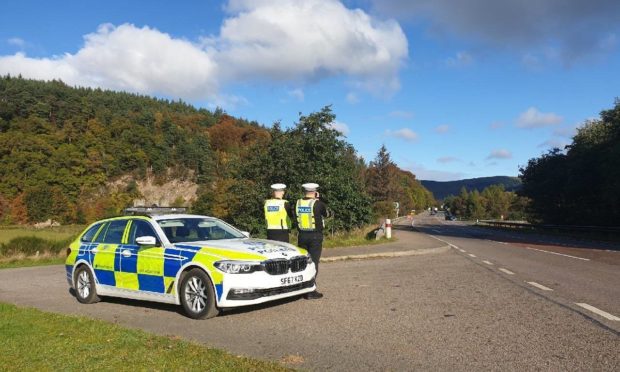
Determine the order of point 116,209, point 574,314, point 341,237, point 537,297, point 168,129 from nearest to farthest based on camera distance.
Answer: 1. point 574,314
2. point 537,297
3. point 341,237
4. point 116,209
5. point 168,129

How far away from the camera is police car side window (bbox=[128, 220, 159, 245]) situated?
8.52 metres

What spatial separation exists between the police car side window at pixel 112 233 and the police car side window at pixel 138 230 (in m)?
0.27

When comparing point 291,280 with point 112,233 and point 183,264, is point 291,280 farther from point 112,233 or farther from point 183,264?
point 112,233

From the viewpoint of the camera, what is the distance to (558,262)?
592 inches

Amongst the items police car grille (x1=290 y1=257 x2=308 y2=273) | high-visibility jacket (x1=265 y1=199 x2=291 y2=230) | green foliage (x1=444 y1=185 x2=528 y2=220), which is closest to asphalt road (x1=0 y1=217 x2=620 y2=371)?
police car grille (x1=290 y1=257 x2=308 y2=273)

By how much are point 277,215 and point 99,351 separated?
15.9ft

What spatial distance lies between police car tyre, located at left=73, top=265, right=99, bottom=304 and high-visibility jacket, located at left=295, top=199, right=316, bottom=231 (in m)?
3.76

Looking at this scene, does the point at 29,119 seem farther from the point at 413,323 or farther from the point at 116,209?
the point at 413,323

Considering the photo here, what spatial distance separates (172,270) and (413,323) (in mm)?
3563

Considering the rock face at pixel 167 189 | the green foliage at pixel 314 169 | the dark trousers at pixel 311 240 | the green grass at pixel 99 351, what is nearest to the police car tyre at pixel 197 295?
the green grass at pixel 99 351

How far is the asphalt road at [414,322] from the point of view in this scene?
5043 mm

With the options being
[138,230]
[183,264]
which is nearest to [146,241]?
[183,264]

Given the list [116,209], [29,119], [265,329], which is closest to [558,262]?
[265,329]

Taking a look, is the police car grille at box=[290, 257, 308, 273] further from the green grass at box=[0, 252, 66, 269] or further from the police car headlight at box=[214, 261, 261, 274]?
the green grass at box=[0, 252, 66, 269]
